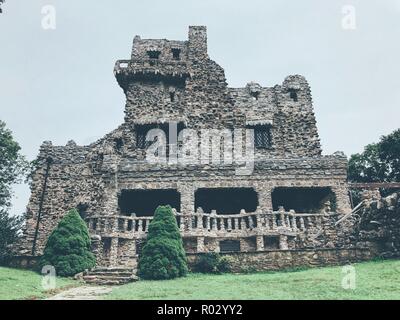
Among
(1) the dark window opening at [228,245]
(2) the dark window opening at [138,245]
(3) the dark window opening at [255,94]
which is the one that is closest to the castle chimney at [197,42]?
(3) the dark window opening at [255,94]

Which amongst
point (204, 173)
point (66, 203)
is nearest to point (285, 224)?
point (204, 173)

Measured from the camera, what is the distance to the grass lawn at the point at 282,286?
13.1m

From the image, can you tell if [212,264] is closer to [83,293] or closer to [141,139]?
[83,293]

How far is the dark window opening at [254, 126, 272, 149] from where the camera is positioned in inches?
1309

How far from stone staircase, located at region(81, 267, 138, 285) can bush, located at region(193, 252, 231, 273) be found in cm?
291

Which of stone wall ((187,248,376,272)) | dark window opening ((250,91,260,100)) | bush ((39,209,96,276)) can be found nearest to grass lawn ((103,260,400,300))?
stone wall ((187,248,376,272))

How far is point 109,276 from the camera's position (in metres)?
18.8

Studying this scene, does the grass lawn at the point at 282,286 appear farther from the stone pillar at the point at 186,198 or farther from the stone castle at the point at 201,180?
the stone pillar at the point at 186,198

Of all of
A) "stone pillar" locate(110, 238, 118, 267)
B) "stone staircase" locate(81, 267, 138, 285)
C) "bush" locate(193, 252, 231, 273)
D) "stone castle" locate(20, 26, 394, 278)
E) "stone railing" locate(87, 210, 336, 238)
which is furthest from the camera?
"stone railing" locate(87, 210, 336, 238)

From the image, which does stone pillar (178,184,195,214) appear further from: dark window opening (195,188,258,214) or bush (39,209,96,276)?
bush (39,209,96,276)

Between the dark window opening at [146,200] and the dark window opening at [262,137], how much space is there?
8.81 metres

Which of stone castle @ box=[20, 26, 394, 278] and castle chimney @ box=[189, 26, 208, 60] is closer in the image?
stone castle @ box=[20, 26, 394, 278]

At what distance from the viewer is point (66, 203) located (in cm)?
2706
